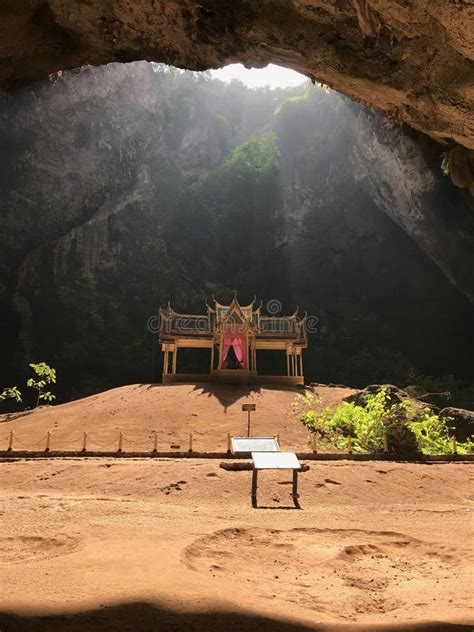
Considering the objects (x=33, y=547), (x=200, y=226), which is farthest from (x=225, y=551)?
(x=200, y=226)

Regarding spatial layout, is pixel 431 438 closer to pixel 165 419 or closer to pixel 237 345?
pixel 165 419

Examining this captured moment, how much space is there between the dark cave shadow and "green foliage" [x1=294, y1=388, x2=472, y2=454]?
32.9ft

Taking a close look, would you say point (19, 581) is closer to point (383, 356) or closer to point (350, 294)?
point (383, 356)

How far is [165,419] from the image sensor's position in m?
17.0

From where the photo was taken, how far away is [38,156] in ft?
111

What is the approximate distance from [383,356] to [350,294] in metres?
5.96

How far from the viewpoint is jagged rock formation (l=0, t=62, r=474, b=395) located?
107 ft

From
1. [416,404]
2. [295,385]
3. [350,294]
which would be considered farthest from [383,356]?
[416,404]

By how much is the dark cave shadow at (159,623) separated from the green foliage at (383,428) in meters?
10.0

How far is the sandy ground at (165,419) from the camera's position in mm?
15070

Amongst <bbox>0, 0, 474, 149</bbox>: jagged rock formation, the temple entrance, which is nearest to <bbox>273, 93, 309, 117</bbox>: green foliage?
the temple entrance

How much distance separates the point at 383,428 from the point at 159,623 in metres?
11.3

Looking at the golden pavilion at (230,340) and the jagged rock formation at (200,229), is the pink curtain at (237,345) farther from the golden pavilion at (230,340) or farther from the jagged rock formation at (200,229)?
the jagged rock formation at (200,229)

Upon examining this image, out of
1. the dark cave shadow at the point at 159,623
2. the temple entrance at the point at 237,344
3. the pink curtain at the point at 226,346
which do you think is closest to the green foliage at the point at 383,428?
the temple entrance at the point at 237,344
